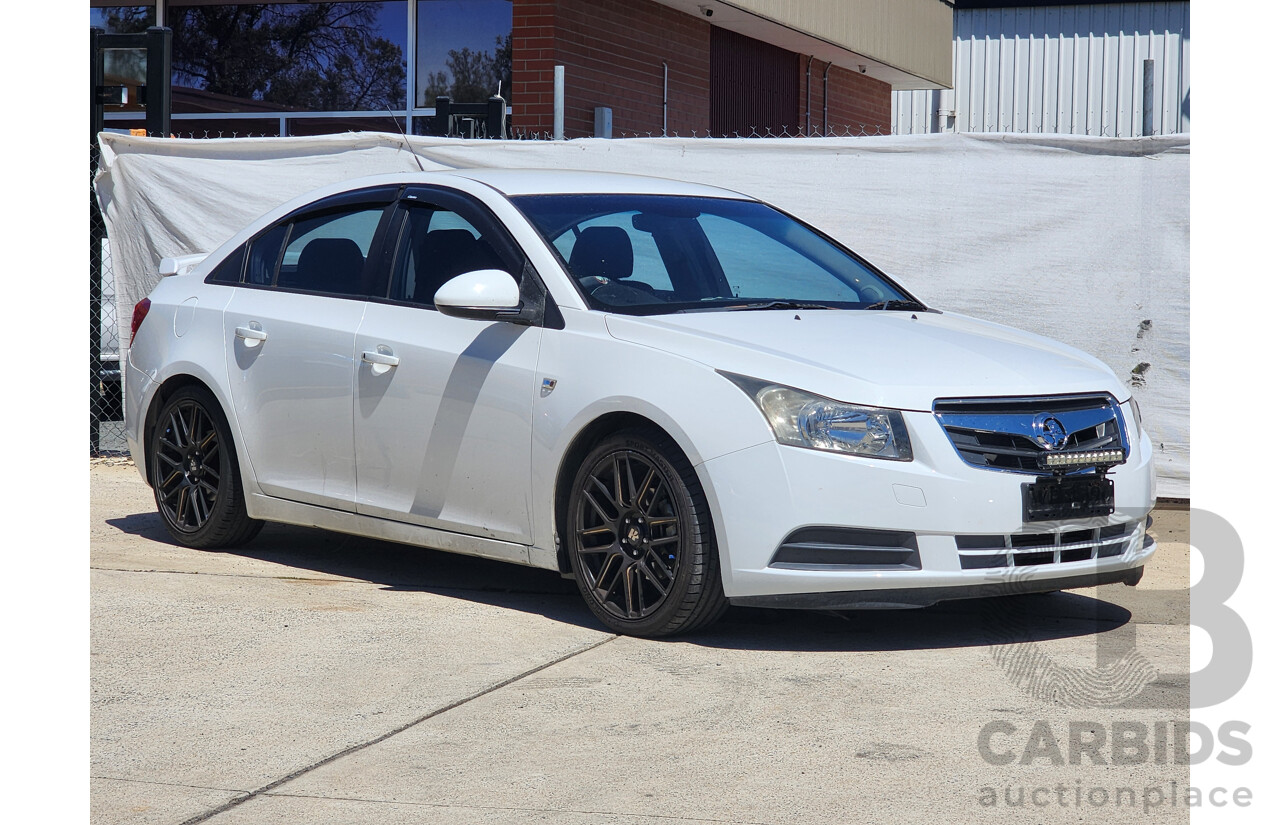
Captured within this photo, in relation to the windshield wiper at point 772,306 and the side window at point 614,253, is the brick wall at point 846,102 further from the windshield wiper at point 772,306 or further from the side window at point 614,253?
the windshield wiper at point 772,306

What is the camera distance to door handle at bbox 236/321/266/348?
6.59m

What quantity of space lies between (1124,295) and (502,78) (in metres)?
7.30

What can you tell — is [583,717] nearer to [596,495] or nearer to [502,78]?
[596,495]

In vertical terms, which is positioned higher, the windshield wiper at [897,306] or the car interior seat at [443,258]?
the car interior seat at [443,258]

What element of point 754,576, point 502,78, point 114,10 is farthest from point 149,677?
point 114,10

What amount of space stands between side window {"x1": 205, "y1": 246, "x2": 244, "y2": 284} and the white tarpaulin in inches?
102

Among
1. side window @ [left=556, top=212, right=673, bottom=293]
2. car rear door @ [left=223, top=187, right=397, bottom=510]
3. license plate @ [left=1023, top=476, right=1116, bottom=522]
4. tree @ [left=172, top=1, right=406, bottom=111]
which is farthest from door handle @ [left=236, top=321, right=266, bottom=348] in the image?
tree @ [left=172, top=1, right=406, bottom=111]

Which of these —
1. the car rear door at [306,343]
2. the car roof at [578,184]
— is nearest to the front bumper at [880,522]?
the car roof at [578,184]

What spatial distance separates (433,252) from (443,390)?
2.27 feet

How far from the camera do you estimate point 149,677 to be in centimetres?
484

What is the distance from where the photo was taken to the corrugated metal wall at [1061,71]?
2719cm

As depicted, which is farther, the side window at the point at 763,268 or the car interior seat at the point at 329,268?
the car interior seat at the point at 329,268

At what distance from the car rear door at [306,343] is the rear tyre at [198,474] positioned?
0.75 feet

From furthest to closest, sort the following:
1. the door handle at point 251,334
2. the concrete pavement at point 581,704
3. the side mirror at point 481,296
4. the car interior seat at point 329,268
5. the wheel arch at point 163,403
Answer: the wheel arch at point 163,403 < the door handle at point 251,334 < the car interior seat at point 329,268 < the side mirror at point 481,296 < the concrete pavement at point 581,704
